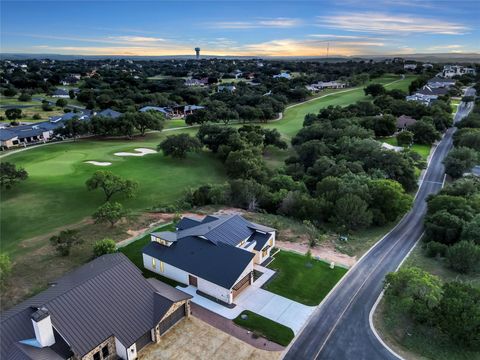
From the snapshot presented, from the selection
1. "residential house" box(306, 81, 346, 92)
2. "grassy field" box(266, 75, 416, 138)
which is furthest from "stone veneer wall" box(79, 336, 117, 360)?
"residential house" box(306, 81, 346, 92)

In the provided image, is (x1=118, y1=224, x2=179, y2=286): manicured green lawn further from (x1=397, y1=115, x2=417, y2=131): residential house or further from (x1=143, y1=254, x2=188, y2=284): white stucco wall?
(x1=397, y1=115, x2=417, y2=131): residential house

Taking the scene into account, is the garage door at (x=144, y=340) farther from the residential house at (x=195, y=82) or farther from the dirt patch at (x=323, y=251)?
the residential house at (x=195, y=82)

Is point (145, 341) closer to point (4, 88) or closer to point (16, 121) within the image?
point (16, 121)

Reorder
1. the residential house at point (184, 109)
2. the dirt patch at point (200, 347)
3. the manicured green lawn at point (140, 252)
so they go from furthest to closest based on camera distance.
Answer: the residential house at point (184, 109)
the manicured green lawn at point (140, 252)
the dirt patch at point (200, 347)

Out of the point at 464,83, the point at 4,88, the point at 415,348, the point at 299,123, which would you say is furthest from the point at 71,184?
the point at 464,83

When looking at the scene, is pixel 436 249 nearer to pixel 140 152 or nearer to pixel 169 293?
pixel 169 293

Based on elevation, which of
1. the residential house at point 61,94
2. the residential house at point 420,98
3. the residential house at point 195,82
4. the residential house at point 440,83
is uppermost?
the residential house at point 440,83

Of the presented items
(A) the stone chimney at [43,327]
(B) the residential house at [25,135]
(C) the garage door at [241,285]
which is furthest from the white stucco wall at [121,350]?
(B) the residential house at [25,135]
